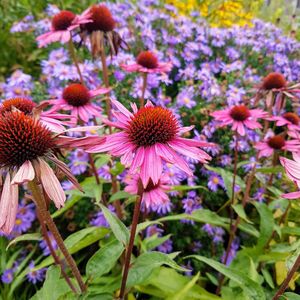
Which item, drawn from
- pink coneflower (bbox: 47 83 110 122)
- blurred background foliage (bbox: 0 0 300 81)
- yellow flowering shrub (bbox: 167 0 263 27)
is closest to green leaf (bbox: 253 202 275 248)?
pink coneflower (bbox: 47 83 110 122)

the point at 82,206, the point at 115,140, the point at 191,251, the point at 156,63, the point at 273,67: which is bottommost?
the point at 191,251

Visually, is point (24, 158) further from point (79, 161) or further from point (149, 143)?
point (79, 161)

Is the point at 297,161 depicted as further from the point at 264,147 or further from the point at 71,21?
the point at 71,21

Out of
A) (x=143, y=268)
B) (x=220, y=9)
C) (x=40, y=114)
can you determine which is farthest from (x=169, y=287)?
(x=220, y=9)

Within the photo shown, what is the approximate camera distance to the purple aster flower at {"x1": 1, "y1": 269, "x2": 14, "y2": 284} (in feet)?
5.35

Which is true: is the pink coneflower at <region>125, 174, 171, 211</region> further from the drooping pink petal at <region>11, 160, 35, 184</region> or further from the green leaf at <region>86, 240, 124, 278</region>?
the drooping pink petal at <region>11, 160, 35, 184</region>

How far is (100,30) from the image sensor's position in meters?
1.62

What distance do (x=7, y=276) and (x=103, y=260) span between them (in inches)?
36.4

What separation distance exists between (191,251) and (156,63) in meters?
0.98

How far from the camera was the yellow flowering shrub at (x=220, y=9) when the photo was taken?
3.72 m

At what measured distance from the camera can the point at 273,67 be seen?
2771 mm

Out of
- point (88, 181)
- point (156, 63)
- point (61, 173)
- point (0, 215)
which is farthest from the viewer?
point (156, 63)

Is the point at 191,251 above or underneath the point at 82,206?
underneath

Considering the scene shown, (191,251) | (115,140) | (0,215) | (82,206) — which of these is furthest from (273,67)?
(0,215)
